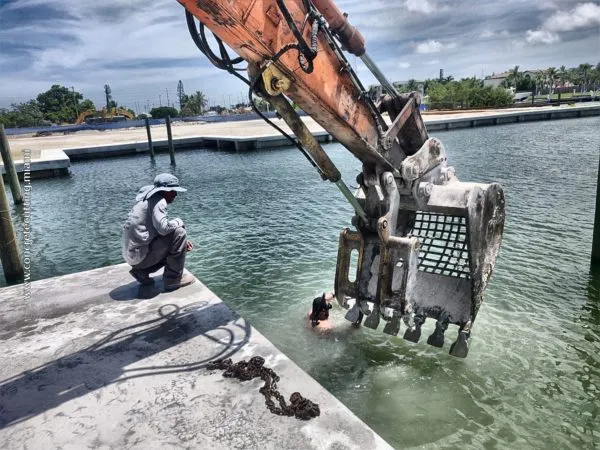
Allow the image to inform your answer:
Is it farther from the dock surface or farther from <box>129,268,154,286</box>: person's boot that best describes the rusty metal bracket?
<box>129,268,154,286</box>: person's boot

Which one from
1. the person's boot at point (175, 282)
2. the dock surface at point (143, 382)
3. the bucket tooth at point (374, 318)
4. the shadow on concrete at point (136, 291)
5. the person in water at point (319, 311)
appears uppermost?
the bucket tooth at point (374, 318)

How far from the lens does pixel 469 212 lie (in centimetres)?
399

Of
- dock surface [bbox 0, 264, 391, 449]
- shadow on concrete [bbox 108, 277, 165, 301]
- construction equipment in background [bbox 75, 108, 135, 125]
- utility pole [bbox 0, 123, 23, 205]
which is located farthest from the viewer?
construction equipment in background [bbox 75, 108, 135, 125]

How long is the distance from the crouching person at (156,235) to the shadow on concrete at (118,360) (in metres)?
0.57

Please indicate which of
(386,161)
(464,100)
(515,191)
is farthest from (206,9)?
(464,100)

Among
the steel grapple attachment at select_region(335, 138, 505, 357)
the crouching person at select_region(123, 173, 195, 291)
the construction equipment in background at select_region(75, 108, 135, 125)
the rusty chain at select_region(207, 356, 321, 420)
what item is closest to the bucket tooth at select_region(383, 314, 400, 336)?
the steel grapple attachment at select_region(335, 138, 505, 357)

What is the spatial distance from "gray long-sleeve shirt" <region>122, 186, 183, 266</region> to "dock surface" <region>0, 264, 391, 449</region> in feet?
1.94

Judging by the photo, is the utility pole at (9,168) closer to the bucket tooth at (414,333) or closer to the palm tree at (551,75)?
the bucket tooth at (414,333)

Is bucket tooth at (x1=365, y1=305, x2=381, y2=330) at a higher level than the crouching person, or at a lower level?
lower

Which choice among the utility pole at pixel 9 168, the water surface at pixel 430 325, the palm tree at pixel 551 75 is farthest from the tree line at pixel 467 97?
the utility pole at pixel 9 168

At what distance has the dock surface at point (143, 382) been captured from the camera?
10.0 feet

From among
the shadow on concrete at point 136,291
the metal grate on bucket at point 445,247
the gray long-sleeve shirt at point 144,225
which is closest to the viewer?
the metal grate on bucket at point 445,247

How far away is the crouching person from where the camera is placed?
5.12 metres

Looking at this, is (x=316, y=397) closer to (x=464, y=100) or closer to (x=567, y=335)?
(x=567, y=335)
